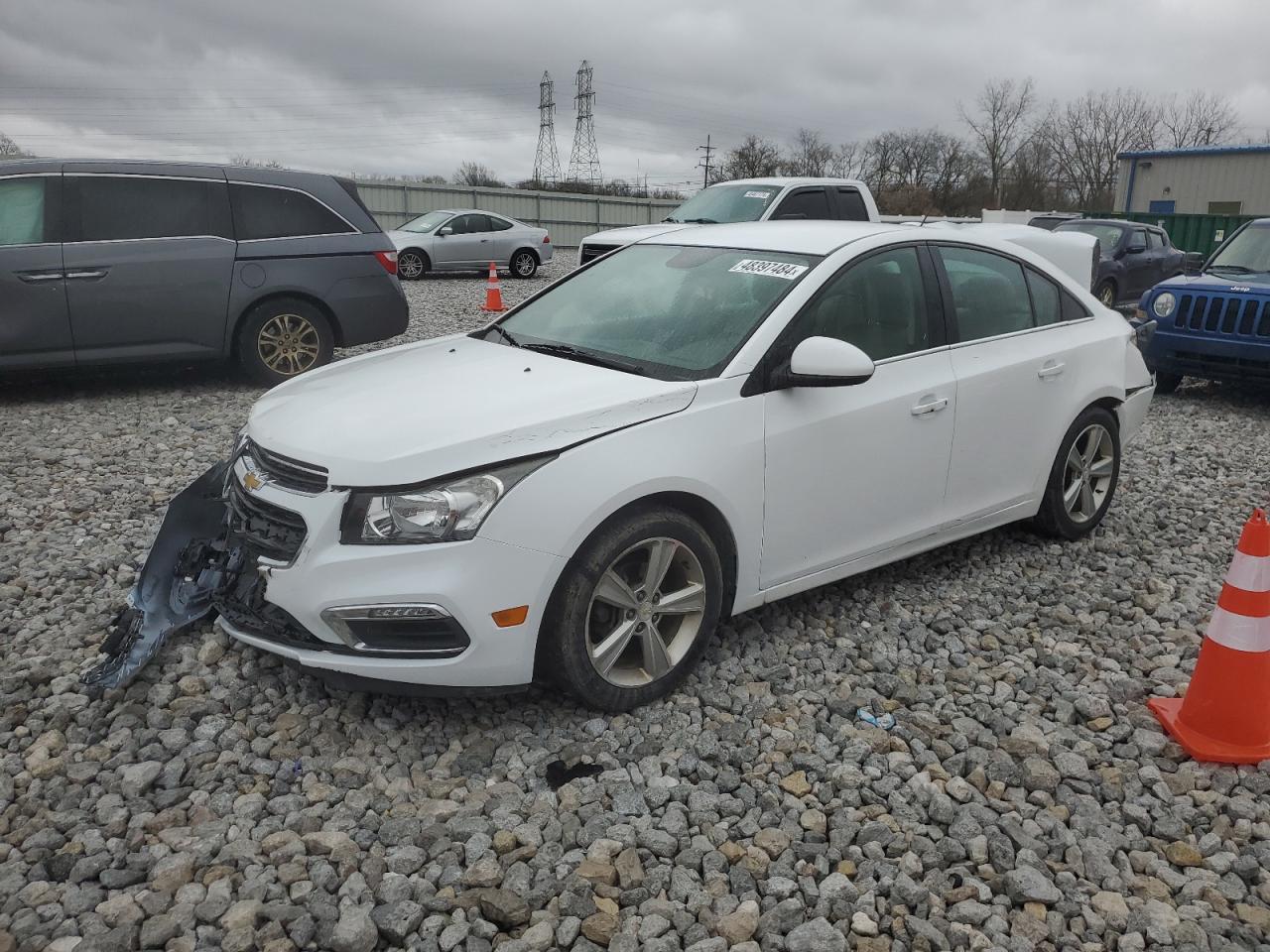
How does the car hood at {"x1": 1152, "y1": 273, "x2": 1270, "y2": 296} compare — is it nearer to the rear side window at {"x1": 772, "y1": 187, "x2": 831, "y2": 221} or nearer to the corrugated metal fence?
the rear side window at {"x1": 772, "y1": 187, "x2": 831, "y2": 221}

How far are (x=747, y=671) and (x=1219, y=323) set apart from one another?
7404mm

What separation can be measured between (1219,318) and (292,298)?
8.21 metres

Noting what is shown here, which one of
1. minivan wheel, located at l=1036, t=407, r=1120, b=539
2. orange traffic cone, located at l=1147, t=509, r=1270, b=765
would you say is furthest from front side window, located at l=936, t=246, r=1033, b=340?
orange traffic cone, located at l=1147, t=509, r=1270, b=765

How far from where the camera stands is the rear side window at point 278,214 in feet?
27.3

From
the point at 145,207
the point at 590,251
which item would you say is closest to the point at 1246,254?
the point at 590,251

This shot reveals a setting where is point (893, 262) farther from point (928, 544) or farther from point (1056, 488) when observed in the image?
point (1056, 488)

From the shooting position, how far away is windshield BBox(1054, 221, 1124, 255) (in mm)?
16562

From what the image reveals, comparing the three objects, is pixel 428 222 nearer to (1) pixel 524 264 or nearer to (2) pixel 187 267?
(1) pixel 524 264

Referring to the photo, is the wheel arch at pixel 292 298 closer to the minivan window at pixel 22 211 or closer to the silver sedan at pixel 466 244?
the minivan window at pixel 22 211

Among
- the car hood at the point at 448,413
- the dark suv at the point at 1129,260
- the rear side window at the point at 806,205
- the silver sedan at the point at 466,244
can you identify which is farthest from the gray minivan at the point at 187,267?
the dark suv at the point at 1129,260

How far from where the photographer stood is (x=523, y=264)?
21.7 metres

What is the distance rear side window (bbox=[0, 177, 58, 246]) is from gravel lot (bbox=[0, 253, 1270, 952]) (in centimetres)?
401

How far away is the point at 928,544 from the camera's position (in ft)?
14.5

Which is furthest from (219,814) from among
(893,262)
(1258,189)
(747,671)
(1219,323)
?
(1258,189)
